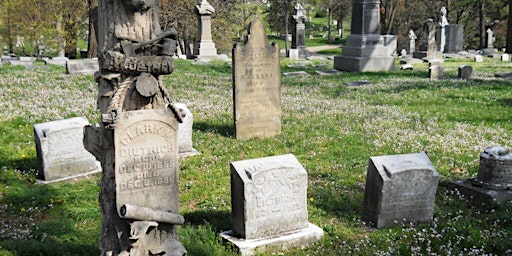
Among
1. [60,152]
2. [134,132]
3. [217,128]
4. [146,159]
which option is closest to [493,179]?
[146,159]

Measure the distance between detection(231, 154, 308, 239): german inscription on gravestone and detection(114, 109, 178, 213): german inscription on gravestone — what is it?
112 centimetres

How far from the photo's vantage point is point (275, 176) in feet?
19.5

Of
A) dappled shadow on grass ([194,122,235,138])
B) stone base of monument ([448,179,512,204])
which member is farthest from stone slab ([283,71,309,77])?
stone base of monument ([448,179,512,204])

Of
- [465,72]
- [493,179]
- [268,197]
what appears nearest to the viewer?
[268,197]

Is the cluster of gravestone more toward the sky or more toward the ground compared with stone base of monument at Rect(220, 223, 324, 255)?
more toward the sky

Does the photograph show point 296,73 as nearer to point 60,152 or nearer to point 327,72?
point 327,72

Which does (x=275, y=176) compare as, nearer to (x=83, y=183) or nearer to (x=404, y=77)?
(x=83, y=183)

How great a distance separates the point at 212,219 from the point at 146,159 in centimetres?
213

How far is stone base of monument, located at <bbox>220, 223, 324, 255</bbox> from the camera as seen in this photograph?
5.62m

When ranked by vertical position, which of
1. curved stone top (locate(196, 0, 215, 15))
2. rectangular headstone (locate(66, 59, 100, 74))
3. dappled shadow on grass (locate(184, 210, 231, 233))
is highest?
curved stone top (locate(196, 0, 215, 15))

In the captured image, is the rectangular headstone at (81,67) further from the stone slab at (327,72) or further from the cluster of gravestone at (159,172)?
the cluster of gravestone at (159,172)

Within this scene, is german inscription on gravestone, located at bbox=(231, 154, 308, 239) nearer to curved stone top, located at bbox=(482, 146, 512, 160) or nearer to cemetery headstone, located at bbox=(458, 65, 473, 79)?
curved stone top, located at bbox=(482, 146, 512, 160)

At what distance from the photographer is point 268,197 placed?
233 inches

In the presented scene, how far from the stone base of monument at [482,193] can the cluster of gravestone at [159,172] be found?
14 mm
